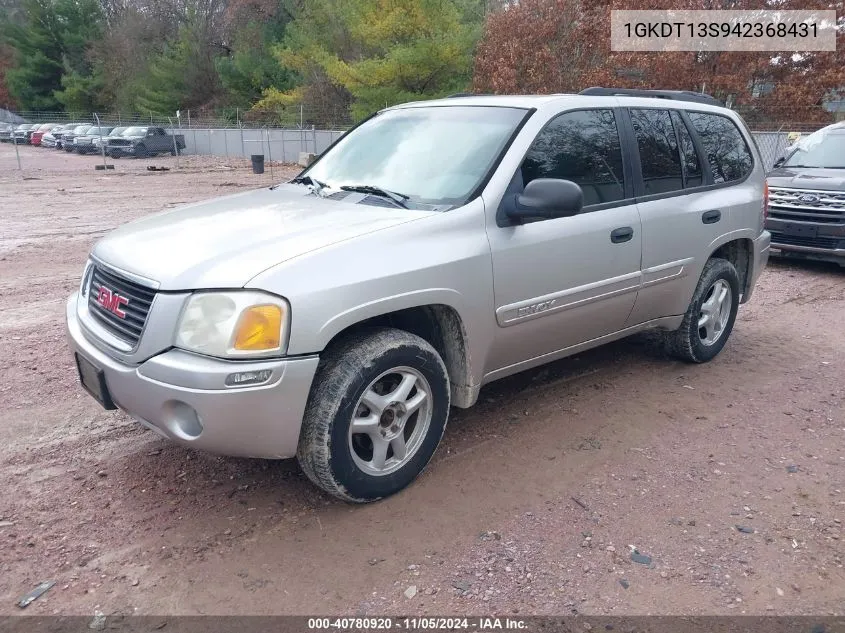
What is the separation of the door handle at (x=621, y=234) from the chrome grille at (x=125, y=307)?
257 centimetres

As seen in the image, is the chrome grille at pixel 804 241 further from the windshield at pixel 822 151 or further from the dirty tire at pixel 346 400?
the dirty tire at pixel 346 400

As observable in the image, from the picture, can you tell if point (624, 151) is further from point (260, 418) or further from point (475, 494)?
point (260, 418)

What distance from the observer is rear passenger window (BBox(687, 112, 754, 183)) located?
5041 millimetres

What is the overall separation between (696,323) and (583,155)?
172cm

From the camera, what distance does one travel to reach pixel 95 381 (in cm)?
321

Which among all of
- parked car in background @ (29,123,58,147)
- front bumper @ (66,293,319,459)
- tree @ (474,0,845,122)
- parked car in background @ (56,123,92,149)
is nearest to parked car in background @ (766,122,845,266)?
front bumper @ (66,293,319,459)

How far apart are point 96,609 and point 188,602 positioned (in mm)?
338

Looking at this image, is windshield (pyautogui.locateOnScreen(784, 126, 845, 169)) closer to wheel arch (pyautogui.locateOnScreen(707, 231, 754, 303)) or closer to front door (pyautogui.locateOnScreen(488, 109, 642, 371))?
wheel arch (pyautogui.locateOnScreen(707, 231, 754, 303))

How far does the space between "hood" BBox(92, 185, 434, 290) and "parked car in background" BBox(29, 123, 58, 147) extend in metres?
44.4

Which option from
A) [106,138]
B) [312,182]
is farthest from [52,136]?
[312,182]

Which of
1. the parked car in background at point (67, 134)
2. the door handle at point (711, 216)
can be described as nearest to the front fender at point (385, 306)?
the door handle at point (711, 216)

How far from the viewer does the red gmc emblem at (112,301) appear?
312 cm

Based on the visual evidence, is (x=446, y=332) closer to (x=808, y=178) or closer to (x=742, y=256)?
(x=742, y=256)

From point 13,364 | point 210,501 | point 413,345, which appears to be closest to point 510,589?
point 413,345
